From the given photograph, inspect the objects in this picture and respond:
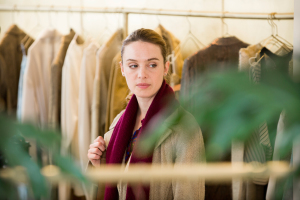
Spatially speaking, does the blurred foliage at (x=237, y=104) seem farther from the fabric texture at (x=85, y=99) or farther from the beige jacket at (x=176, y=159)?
the fabric texture at (x=85, y=99)

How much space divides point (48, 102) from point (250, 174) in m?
1.40

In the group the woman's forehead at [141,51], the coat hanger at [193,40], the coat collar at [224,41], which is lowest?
the woman's forehead at [141,51]

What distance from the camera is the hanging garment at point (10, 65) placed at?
1.43 m

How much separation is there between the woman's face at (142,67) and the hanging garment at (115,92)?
43cm

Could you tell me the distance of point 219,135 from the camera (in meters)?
0.12

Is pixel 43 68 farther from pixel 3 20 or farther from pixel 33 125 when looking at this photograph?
pixel 33 125

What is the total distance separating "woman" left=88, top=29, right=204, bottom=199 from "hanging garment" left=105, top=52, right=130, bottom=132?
0.38 m

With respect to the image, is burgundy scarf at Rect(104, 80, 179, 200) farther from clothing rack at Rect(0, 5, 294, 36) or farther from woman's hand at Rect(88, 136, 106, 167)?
clothing rack at Rect(0, 5, 294, 36)

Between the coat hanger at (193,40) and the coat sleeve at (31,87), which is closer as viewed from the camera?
the coat sleeve at (31,87)

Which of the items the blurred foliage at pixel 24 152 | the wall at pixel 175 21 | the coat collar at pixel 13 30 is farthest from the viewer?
the wall at pixel 175 21

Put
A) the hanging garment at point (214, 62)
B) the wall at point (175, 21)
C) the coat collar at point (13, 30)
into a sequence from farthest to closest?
the wall at point (175, 21) → the coat collar at point (13, 30) → the hanging garment at point (214, 62)

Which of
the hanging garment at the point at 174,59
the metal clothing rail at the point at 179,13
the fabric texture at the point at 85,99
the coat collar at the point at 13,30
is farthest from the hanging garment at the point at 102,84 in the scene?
the coat collar at the point at 13,30

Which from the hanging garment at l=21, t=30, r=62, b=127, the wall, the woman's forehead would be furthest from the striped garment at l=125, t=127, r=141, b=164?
the wall

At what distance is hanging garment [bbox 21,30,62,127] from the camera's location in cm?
138
